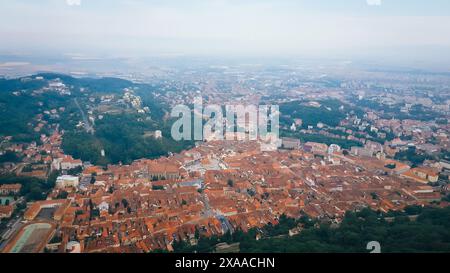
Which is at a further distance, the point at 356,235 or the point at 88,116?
the point at 88,116

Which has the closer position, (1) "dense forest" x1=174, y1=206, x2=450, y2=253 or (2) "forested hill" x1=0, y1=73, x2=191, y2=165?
(1) "dense forest" x1=174, y1=206, x2=450, y2=253

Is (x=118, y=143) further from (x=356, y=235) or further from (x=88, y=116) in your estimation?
(x=356, y=235)

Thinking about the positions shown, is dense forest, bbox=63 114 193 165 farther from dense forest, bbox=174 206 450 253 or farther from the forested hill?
dense forest, bbox=174 206 450 253

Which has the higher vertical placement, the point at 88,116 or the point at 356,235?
the point at 88,116

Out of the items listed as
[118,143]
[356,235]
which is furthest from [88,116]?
[356,235]

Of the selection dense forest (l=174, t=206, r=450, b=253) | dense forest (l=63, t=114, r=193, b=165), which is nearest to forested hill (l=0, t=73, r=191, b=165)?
dense forest (l=63, t=114, r=193, b=165)

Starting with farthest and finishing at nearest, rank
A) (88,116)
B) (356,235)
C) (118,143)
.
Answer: (88,116), (118,143), (356,235)

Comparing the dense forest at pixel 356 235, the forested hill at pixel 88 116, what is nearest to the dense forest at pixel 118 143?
the forested hill at pixel 88 116

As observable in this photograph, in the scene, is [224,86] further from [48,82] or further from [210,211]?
[210,211]
